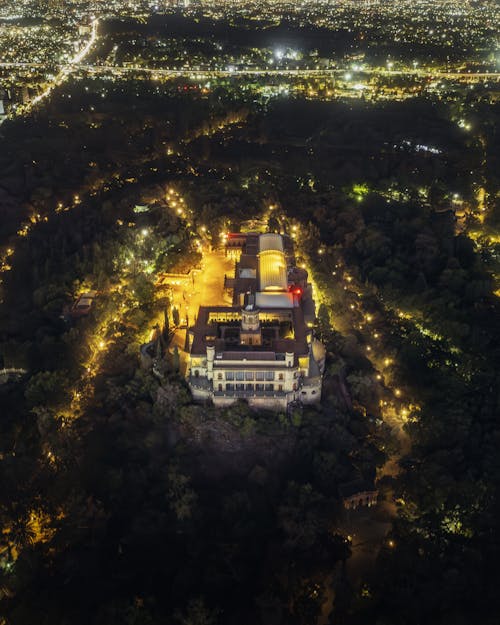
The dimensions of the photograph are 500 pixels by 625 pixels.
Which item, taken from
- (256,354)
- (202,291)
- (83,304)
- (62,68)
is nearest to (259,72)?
(62,68)

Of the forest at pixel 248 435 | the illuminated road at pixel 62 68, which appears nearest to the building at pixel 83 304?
the forest at pixel 248 435

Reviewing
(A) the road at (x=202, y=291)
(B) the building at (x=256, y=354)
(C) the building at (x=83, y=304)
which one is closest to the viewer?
(B) the building at (x=256, y=354)

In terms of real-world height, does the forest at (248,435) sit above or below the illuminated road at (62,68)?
below

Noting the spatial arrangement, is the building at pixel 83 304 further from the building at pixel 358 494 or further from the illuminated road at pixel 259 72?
the illuminated road at pixel 259 72

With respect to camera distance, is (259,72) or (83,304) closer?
(83,304)

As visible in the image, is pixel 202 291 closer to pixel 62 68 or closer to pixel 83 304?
pixel 83 304

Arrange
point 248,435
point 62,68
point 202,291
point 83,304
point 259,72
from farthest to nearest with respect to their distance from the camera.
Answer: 1. point 62,68
2. point 259,72
3. point 83,304
4. point 202,291
5. point 248,435

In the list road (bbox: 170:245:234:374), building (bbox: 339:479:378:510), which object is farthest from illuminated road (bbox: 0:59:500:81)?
building (bbox: 339:479:378:510)

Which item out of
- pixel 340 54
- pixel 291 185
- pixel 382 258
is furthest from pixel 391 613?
pixel 340 54
